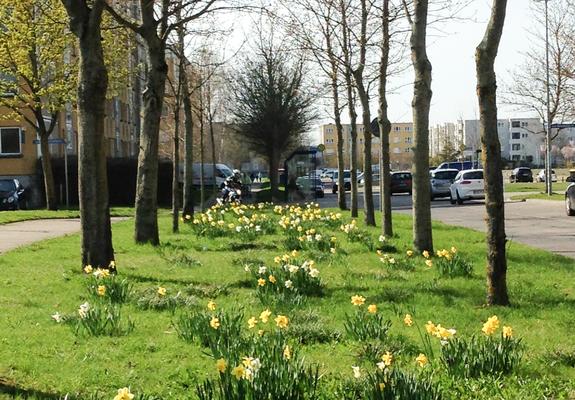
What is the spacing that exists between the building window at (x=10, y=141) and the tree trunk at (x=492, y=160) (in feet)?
119

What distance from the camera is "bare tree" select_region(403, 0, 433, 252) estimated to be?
486 inches

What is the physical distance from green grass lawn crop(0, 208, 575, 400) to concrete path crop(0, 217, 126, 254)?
11.8ft

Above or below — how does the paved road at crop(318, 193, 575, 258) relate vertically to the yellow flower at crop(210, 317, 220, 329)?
below

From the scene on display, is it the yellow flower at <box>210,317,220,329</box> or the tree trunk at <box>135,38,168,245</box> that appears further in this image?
the tree trunk at <box>135,38,168,245</box>

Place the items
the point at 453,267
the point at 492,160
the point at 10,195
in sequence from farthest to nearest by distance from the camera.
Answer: the point at 10,195, the point at 453,267, the point at 492,160

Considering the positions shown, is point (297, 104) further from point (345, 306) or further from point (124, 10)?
point (345, 306)

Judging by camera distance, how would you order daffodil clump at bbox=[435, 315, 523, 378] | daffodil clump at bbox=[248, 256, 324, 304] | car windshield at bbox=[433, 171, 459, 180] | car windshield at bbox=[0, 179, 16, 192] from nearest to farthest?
daffodil clump at bbox=[435, 315, 523, 378] < daffodil clump at bbox=[248, 256, 324, 304] < car windshield at bbox=[0, 179, 16, 192] < car windshield at bbox=[433, 171, 459, 180]

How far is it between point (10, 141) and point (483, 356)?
3956 cm

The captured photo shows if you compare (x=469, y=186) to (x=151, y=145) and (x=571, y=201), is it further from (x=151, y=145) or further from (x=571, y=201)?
(x=151, y=145)

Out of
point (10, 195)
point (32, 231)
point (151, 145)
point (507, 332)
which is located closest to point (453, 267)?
point (507, 332)

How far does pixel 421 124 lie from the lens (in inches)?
494

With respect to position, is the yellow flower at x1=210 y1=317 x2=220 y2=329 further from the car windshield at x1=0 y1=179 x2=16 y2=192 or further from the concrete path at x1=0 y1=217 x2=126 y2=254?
the car windshield at x1=0 y1=179 x2=16 y2=192

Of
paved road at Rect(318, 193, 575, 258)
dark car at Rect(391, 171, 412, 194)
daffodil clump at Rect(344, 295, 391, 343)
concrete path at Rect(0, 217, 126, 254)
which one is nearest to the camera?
daffodil clump at Rect(344, 295, 391, 343)

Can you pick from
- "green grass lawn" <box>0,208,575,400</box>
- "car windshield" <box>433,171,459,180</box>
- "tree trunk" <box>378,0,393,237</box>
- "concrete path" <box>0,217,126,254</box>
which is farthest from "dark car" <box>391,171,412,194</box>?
"green grass lawn" <box>0,208,575,400</box>
